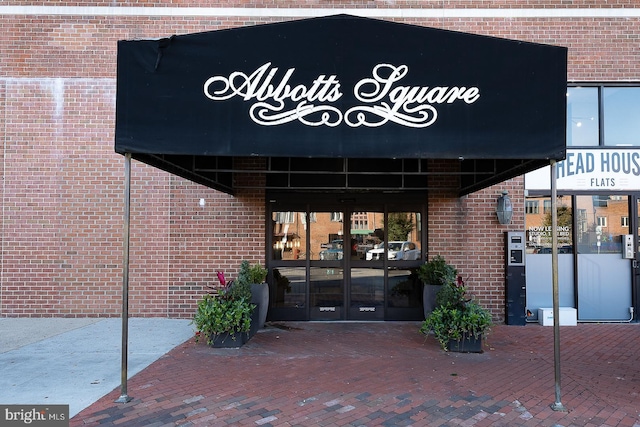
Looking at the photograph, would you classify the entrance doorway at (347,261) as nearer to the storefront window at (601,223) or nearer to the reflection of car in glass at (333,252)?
the reflection of car in glass at (333,252)

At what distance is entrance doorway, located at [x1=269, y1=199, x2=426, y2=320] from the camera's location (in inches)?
327

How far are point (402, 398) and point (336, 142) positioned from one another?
8.77 feet

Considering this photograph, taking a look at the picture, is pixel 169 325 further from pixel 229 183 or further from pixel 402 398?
pixel 402 398

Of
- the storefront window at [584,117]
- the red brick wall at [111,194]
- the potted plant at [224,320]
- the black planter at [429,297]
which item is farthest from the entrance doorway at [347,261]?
the storefront window at [584,117]

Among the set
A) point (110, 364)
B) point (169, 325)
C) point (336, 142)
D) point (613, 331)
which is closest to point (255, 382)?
point (110, 364)

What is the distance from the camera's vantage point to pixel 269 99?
4.27 meters

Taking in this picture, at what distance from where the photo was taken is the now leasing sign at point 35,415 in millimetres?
3916

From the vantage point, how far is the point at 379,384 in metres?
4.92

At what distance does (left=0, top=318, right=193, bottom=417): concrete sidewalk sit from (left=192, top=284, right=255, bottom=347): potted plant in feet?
2.23

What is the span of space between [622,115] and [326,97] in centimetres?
723

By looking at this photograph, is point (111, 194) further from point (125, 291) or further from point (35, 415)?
point (35, 415)

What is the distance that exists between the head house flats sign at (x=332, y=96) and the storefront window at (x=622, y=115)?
17.4ft

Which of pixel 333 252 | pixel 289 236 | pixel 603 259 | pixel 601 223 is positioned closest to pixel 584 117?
pixel 601 223

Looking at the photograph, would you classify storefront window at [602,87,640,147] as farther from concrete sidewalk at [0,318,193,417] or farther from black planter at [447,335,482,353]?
concrete sidewalk at [0,318,193,417]
